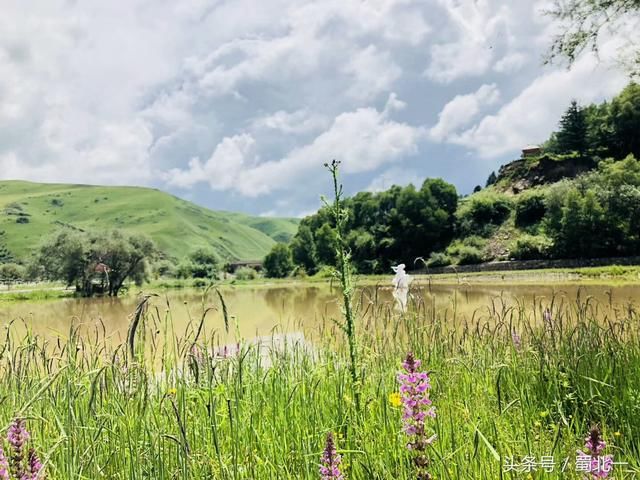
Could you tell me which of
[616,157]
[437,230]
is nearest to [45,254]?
[437,230]

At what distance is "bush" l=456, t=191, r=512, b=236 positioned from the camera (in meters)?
75.2

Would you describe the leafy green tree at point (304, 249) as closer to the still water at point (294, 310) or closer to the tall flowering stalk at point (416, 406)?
the still water at point (294, 310)

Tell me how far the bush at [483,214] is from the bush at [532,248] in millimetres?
16899

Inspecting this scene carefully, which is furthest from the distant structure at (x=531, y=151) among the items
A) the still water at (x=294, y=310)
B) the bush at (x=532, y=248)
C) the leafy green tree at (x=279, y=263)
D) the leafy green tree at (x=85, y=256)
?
the leafy green tree at (x=85, y=256)

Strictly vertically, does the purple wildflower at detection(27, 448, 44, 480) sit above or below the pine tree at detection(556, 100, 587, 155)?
below

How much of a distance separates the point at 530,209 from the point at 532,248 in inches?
661

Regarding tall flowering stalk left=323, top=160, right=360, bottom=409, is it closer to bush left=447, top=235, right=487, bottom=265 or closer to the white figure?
the white figure

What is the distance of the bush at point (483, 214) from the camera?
247 ft

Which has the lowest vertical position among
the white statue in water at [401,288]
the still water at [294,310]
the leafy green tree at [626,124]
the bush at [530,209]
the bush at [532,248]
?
the still water at [294,310]

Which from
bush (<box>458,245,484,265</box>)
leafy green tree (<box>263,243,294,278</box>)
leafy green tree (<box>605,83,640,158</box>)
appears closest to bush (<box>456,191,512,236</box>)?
bush (<box>458,245,484,265</box>)

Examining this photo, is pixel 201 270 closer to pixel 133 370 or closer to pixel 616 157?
pixel 616 157

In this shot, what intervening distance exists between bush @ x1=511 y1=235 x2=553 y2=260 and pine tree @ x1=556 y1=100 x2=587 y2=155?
2706 centimetres

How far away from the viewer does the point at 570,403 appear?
4.02 meters

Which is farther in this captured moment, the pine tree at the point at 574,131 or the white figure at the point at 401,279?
the pine tree at the point at 574,131
